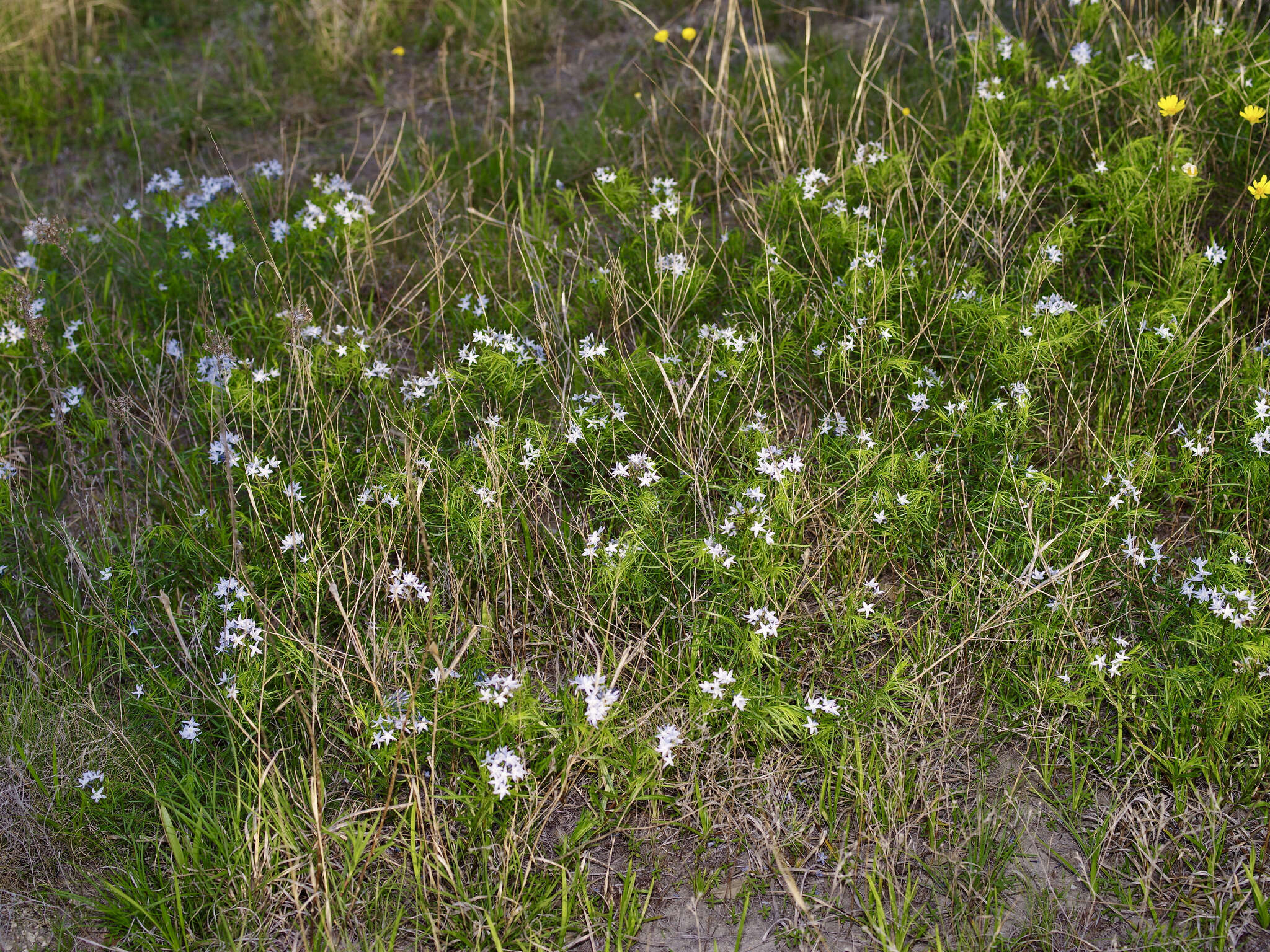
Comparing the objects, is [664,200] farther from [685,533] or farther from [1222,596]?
[1222,596]

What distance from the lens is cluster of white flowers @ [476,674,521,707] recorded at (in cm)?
268

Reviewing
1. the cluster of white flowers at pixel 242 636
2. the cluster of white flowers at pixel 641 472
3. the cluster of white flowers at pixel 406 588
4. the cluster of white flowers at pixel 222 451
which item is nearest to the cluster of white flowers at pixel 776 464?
the cluster of white flowers at pixel 641 472

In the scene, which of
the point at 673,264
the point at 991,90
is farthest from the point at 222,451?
the point at 991,90

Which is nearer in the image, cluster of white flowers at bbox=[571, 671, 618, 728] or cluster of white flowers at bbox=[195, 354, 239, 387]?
cluster of white flowers at bbox=[571, 671, 618, 728]

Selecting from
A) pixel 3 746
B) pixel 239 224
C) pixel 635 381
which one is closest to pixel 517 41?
pixel 239 224

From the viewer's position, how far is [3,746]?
285cm

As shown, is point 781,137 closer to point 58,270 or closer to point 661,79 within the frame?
point 661,79

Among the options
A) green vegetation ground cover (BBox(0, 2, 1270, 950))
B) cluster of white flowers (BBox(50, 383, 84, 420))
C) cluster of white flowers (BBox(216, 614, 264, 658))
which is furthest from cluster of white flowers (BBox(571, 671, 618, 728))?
cluster of white flowers (BBox(50, 383, 84, 420))

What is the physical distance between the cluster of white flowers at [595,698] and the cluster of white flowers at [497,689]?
0.17m

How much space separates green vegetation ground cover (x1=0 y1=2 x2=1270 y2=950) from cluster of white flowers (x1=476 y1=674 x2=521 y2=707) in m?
0.01

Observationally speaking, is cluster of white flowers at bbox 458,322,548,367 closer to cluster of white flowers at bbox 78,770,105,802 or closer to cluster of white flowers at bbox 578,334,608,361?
cluster of white flowers at bbox 578,334,608,361

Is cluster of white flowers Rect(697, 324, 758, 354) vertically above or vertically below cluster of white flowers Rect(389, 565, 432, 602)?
above

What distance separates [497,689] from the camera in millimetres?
2762

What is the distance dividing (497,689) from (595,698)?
29 centimetres
